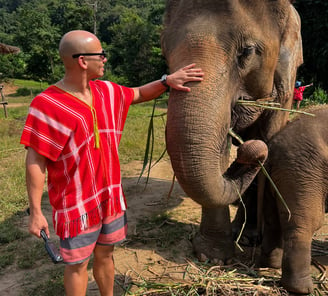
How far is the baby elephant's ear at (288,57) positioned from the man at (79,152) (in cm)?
90

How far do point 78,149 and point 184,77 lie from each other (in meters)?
0.70

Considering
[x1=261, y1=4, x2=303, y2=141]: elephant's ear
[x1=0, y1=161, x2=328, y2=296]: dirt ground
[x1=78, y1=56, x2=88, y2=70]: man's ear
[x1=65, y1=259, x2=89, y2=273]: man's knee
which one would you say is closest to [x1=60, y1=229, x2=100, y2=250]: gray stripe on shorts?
[x1=65, y1=259, x2=89, y2=273]: man's knee

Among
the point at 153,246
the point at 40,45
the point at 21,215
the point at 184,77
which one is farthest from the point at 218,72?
the point at 40,45

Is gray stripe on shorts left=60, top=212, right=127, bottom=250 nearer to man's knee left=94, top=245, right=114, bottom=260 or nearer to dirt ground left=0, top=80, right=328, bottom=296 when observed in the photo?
man's knee left=94, top=245, right=114, bottom=260

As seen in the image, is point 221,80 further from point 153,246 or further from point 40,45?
point 40,45

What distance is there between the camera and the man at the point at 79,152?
1.75 metres

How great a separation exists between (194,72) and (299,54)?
138 cm

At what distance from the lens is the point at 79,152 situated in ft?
6.05

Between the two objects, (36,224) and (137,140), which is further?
(137,140)

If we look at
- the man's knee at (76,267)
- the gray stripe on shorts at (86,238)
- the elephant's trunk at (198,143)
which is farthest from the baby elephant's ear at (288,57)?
the man's knee at (76,267)

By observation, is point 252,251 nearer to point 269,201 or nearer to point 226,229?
point 226,229

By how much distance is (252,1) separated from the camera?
2324 mm

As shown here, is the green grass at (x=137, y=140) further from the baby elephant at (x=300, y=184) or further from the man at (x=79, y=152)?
the man at (x=79, y=152)

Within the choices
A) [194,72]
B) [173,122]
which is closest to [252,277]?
[173,122]
